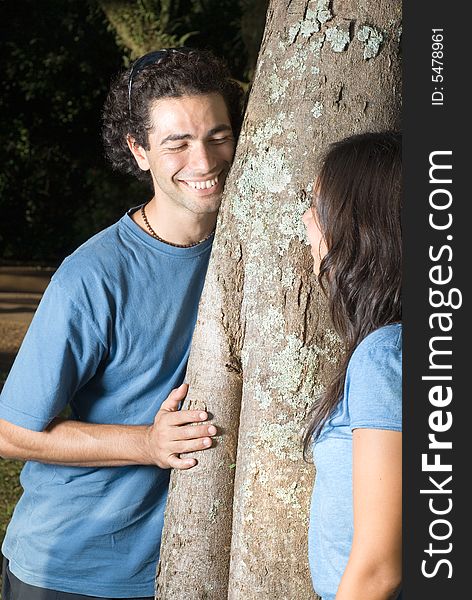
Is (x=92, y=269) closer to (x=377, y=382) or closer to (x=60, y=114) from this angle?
(x=377, y=382)

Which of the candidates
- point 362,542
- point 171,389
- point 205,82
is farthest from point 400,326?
point 205,82

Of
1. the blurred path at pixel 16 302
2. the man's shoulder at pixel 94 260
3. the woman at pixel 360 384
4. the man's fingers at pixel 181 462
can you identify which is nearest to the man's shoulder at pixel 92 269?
the man's shoulder at pixel 94 260

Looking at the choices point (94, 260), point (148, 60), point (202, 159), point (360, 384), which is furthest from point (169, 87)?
point (360, 384)

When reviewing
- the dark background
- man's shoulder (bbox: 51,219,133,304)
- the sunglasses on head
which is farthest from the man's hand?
the dark background

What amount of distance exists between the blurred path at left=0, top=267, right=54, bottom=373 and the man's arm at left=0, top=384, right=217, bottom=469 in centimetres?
787

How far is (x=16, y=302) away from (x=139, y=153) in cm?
1169

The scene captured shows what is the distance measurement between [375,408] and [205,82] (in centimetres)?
120

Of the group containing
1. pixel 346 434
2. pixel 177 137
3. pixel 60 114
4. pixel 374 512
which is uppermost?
pixel 60 114

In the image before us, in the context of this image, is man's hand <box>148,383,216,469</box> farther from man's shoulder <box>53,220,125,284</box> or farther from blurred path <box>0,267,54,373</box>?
blurred path <box>0,267,54,373</box>

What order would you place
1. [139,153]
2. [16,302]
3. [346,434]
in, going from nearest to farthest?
[346,434] < [139,153] < [16,302]

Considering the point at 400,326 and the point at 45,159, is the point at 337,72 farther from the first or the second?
the point at 45,159

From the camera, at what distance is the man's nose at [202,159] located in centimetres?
243

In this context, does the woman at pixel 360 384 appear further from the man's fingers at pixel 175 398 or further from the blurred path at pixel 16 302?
the blurred path at pixel 16 302

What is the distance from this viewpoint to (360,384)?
170 centimetres
